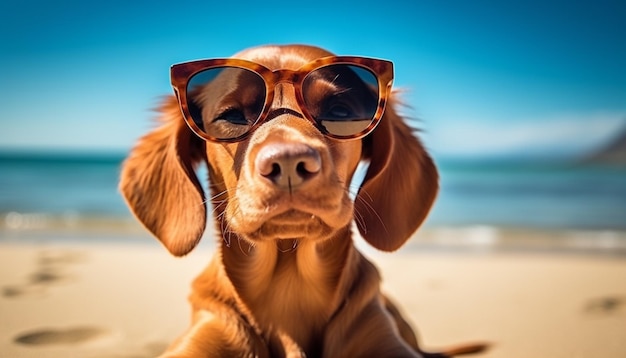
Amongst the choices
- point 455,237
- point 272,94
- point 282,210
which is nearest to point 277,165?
point 282,210

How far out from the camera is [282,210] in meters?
1.94

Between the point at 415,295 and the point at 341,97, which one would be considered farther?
the point at 415,295

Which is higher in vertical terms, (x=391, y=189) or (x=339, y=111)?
(x=339, y=111)

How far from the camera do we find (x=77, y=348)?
3146 millimetres

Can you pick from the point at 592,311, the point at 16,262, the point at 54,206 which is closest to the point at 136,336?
the point at 16,262

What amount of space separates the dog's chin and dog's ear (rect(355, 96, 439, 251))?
0.57 meters

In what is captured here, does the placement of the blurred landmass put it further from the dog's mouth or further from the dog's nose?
the dog's nose

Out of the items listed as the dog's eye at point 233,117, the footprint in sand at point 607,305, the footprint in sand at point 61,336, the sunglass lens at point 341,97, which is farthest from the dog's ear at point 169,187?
the footprint in sand at point 607,305

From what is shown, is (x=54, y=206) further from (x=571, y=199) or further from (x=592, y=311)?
(x=571, y=199)

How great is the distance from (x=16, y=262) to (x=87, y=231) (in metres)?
2.52

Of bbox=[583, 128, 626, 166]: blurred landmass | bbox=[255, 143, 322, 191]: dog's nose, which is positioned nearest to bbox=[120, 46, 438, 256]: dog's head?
bbox=[255, 143, 322, 191]: dog's nose

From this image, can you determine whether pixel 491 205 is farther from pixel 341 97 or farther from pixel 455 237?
pixel 341 97

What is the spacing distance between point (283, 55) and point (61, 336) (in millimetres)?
2158

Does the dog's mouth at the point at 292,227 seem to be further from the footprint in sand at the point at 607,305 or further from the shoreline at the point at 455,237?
the shoreline at the point at 455,237
